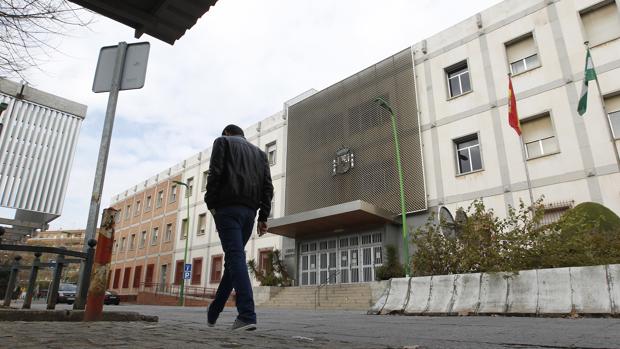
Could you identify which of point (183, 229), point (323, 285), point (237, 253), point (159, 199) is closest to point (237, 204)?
point (237, 253)

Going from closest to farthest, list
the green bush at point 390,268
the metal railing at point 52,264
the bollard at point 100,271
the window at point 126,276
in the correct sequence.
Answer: the bollard at point 100,271
the metal railing at point 52,264
the green bush at point 390,268
the window at point 126,276

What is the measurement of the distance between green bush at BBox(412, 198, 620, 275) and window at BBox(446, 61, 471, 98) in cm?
949

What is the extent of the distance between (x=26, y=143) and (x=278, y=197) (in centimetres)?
1864

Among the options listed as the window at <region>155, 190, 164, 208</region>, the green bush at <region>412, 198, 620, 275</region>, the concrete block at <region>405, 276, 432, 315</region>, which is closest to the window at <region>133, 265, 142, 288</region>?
the window at <region>155, 190, 164, 208</region>

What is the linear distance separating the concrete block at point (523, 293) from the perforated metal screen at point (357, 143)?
34.6ft

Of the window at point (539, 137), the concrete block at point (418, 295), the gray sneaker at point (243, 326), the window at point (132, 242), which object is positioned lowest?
the gray sneaker at point (243, 326)

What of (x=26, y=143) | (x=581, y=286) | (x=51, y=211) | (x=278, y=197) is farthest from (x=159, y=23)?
(x=278, y=197)

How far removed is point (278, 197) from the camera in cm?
2539

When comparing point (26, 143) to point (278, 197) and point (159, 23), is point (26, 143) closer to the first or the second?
point (159, 23)

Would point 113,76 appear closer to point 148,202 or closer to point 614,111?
point 614,111

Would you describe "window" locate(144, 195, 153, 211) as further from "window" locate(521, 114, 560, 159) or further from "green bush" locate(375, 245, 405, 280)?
"window" locate(521, 114, 560, 159)

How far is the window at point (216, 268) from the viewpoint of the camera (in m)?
27.4

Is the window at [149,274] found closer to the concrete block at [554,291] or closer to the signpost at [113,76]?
the signpost at [113,76]

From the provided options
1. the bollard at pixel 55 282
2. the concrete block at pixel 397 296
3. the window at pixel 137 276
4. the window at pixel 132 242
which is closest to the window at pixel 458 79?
the concrete block at pixel 397 296
